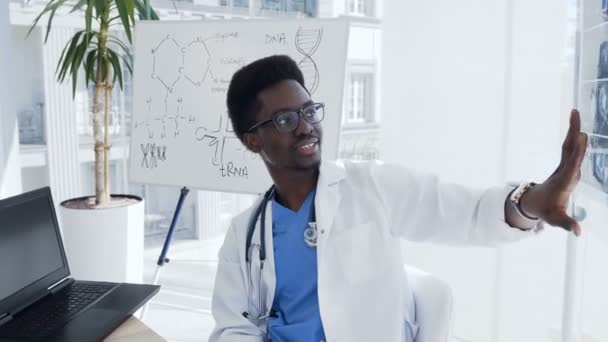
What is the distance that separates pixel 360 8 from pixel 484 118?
1.71 meters

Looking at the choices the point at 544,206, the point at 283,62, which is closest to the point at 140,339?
the point at 283,62

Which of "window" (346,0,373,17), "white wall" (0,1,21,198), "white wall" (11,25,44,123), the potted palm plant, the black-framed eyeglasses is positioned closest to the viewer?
the black-framed eyeglasses

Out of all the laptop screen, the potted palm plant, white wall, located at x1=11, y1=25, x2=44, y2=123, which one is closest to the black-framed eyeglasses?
the laptop screen

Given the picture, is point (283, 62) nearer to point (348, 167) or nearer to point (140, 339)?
point (348, 167)

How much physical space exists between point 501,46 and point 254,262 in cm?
145

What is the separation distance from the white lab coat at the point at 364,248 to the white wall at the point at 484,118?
1.06 meters

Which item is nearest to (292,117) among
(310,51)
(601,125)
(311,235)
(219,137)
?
(311,235)

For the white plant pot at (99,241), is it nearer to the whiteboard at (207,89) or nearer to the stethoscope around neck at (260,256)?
the whiteboard at (207,89)

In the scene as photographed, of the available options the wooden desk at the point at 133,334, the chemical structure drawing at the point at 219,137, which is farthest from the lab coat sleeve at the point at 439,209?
the chemical structure drawing at the point at 219,137

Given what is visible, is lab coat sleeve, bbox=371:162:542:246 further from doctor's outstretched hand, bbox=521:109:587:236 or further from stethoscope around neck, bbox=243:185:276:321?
stethoscope around neck, bbox=243:185:276:321

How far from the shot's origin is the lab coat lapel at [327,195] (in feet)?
4.38

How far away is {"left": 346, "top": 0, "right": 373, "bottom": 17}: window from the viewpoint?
12.1ft

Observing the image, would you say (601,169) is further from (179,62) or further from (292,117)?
(179,62)

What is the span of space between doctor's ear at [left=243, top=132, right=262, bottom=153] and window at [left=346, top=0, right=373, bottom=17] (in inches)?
97.2
